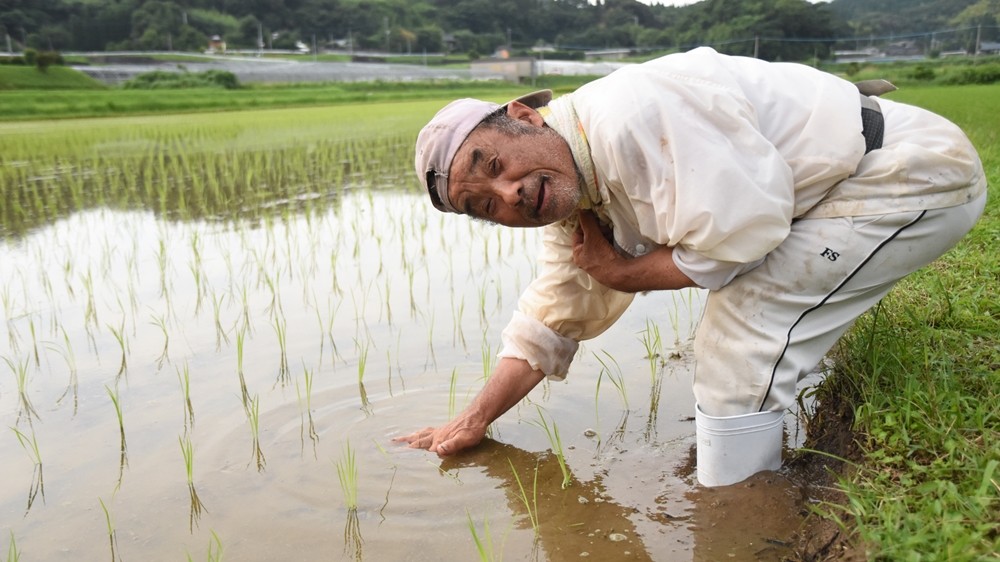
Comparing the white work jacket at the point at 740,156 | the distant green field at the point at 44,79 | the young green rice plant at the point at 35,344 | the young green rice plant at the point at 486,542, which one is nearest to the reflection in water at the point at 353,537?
the young green rice plant at the point at 486,542

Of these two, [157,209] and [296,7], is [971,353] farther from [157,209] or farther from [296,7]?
[296,7]

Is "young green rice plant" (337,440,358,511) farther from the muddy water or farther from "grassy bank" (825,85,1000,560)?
"grassy bank" (825,85,1000,560)

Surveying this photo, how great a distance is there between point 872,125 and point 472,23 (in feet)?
222

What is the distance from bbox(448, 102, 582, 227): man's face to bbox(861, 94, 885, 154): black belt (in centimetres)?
65

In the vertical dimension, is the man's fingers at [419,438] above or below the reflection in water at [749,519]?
below

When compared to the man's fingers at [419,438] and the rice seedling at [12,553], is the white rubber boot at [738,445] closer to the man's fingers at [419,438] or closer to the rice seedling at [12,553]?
the man's fingers at [419,438]

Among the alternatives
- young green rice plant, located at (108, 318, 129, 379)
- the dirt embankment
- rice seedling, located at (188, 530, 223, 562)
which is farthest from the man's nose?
young green rice plant, located at (108, 318, 129, 379)

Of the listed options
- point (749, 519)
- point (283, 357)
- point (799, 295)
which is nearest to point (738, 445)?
point (749, 519)

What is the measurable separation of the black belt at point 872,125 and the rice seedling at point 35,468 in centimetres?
216

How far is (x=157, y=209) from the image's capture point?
222 inches

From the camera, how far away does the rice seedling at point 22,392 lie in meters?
2.56

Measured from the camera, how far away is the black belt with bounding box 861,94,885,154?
1802mm

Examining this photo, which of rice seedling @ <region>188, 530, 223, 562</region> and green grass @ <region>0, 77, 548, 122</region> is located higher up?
green grass @ <region>0, 77, 548, 122</region>

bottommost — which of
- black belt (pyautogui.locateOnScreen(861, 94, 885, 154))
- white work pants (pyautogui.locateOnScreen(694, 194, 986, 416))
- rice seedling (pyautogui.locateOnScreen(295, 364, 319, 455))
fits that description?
rice seedling (pyautogui.locateOnScreen(295, 364, 319, 455))
